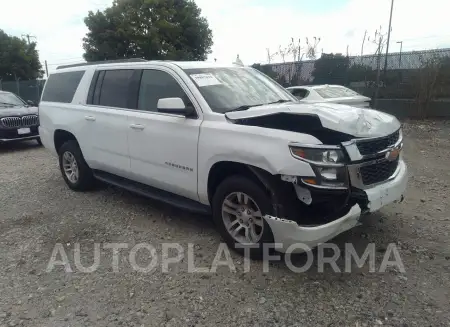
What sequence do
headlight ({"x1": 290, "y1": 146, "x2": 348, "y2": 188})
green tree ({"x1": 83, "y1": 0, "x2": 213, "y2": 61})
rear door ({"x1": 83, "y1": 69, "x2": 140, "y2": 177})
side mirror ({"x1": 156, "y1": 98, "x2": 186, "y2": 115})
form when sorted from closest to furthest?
headlight ({"x1": 290, "y1": 146, "x2": 348, "y2": 188}), side mirror ({"x1": 156, "y1": 98, "x2": 186, "y2": 115}), rear door ({"x1": 83, "y1": 69, "x2": 140, "y2": 177}), green tree ({"x1": 83, "y1": 0, "x2": 213, "y2": 61})

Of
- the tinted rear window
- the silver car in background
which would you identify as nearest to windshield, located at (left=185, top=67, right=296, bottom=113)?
the tinted rear window

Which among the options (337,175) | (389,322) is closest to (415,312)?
(389,322)

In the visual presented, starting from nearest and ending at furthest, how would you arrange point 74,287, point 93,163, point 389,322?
point 389,322, point 74,287, point 93,163

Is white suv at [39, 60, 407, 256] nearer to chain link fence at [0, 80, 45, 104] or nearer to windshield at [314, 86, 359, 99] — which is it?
windshield at [314, 86, 359, 99]

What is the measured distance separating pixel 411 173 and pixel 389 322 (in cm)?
422

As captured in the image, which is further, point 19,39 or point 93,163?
point 19,39

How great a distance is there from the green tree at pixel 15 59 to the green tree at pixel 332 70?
24.7m

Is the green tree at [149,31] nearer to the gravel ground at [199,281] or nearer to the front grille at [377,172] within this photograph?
the gravel ground at [199,281]

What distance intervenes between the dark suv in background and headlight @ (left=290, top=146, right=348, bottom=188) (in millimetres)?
8904

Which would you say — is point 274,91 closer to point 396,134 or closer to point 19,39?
point 396,134

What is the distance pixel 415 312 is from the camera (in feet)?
8.81

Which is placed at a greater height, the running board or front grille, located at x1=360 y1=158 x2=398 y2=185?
front grille, located at x1=360 y1=158 x2=398 y2=185

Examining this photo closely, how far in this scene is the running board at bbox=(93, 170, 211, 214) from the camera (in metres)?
3.81

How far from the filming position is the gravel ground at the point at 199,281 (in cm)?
272
